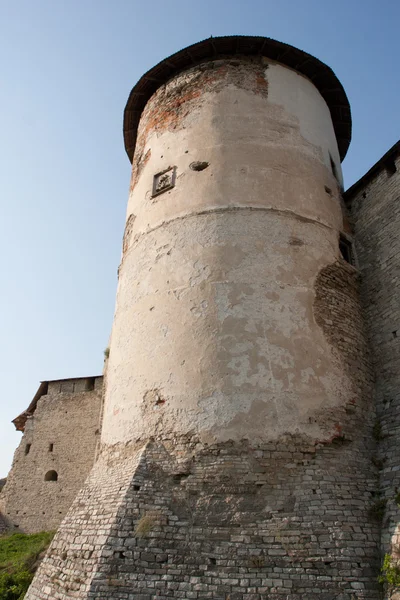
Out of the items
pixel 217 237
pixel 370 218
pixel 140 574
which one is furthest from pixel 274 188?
pixel 140 574

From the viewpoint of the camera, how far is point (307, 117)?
1045 centimetres

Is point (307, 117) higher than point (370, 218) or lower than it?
higher

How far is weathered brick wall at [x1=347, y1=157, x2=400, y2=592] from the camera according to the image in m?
6.53

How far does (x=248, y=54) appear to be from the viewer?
10883 millimetres

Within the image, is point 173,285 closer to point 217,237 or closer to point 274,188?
point 217,237

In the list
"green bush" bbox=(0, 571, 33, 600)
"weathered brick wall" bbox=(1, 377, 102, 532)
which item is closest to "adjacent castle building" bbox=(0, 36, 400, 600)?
"green bush" bbox=(0, 571, 33, 600)

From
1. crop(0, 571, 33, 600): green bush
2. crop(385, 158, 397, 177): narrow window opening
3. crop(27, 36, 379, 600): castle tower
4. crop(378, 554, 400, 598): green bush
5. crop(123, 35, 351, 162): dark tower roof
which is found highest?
crop(123, 35, 351, 162): dark tower roof

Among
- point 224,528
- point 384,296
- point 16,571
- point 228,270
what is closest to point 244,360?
point 228,270

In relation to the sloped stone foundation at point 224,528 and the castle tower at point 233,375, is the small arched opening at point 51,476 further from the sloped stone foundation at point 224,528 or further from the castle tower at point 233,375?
the sloped stone foundation at point 224,528

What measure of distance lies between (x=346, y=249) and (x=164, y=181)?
4.10m

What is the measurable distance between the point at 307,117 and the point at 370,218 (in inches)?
112

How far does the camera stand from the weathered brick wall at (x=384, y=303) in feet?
21.4

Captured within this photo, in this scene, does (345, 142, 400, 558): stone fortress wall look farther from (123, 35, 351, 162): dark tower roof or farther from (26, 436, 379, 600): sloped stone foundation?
(123, 35, 351, 162): dark tower roof

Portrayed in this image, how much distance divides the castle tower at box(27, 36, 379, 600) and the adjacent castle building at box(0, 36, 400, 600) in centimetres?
3
